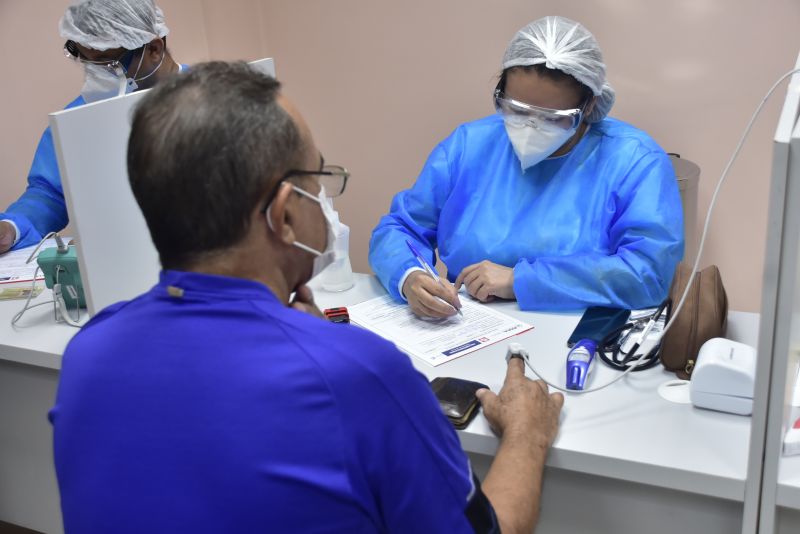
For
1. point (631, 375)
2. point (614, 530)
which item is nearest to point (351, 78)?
point (631, 375)

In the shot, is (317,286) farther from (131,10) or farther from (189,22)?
(189,22)

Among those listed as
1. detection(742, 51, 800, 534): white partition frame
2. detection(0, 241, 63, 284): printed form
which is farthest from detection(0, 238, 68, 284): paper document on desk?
detection(742, 51, 800, 534): white partition frame

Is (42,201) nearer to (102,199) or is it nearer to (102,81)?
(102,81)

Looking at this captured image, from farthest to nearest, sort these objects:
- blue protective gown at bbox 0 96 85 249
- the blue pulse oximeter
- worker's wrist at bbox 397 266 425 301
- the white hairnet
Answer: blue protective gown at bbox 0 96 85 249 → the white hairnet → worker's wrist at bbox 397 266 425 301 → the blue pulse oximeter

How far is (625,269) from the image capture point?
1.59m

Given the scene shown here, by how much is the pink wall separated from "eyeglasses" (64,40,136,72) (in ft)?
2.53

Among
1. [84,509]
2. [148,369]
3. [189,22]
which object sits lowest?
[84,509]

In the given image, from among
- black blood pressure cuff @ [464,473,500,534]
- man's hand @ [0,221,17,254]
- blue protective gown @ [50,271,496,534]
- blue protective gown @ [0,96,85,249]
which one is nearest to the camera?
blue protective gown @ [50,271,496,534]

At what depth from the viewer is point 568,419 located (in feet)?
3.97

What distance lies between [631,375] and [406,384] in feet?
2.27

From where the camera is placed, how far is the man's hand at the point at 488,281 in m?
1.67

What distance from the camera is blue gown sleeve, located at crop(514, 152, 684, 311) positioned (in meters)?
1.60

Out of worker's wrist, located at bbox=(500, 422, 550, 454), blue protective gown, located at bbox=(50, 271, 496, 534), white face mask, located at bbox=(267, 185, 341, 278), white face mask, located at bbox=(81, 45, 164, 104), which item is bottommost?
worker's wrist, located at bbox=(500, 422, 550, 454)

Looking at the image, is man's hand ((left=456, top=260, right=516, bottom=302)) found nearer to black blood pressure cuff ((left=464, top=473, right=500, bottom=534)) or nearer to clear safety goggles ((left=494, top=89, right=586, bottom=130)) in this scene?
clear safety goggles ((left=494, top=89, right=586, bottom=130))
